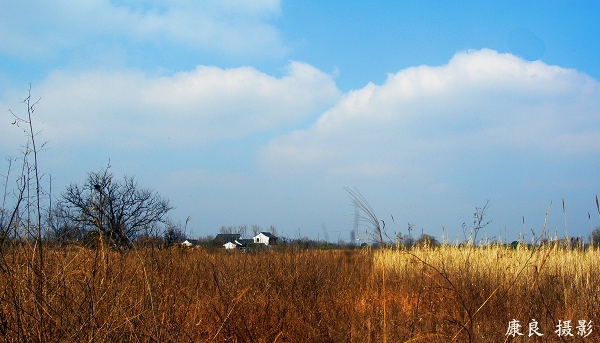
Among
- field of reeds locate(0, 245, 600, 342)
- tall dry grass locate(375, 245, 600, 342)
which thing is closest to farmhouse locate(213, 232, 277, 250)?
field of reeds locate(0, 245, 600, 342)

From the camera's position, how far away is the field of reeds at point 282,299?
3.18m

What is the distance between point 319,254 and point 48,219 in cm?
652

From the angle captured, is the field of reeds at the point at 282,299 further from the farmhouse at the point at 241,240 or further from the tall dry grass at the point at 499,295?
the farmhouse at the point at 241,240

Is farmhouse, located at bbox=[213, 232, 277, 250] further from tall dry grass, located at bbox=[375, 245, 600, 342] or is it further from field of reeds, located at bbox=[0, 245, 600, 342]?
tall dry grass, located at bbox=[375, 245, 600, 342]

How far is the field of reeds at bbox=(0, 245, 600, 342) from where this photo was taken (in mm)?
3180

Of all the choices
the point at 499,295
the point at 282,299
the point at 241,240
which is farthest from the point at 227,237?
the point at 499,295

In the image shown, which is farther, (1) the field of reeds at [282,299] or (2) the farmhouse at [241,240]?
(2) the farmhouse at [241,240]

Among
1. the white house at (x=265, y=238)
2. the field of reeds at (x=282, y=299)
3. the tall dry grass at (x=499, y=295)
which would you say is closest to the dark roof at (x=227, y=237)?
the white house at (x=265, y=238)

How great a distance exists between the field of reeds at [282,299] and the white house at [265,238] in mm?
573

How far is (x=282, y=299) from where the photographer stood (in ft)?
19.9

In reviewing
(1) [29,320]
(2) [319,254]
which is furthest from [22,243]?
(2) [319,254]

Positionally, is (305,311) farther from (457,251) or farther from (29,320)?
(457,251)

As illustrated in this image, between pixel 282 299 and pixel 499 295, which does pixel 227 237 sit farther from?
pixel 499 295

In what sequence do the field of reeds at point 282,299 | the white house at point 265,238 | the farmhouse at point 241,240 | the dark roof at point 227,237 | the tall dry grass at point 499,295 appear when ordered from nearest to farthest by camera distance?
Result: the field of reeds at point 282,299 < the tall dry grass at point 499,295 < the white house at point 265,238 < the farmhouse at point 241,240 < the dark roof at point 227,237
